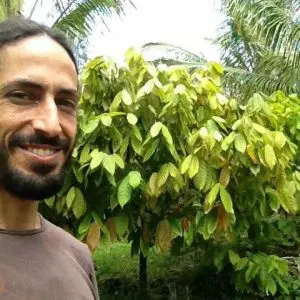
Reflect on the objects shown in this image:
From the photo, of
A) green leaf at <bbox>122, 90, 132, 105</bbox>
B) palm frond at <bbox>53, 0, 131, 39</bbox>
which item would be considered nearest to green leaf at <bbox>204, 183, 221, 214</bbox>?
green leaf at <bbox>122, 90, 132, 105</bbox>

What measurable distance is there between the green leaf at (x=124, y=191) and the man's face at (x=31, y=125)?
192 centimetres

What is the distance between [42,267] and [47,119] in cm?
33

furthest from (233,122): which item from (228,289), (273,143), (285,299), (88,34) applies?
(88,34)

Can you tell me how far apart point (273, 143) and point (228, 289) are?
2037mm

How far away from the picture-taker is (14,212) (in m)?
1.37

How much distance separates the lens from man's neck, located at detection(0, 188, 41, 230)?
1.36m

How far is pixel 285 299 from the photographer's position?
444 centimetres

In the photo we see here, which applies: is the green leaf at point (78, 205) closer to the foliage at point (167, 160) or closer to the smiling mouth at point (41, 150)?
the foliage at point (167, 160)

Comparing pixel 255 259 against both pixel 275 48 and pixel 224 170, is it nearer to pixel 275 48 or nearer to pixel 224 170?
pixel 224 170

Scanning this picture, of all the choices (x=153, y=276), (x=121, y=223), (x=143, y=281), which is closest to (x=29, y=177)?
(x=121, y=223)

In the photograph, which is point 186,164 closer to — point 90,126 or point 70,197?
point 90,126

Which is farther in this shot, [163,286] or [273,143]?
[163,286]

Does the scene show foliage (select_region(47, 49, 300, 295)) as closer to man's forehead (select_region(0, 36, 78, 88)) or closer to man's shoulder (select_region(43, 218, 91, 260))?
man's shoulder (select_region(43, 218, 91, 260))

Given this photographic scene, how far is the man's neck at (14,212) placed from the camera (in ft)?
4.46
